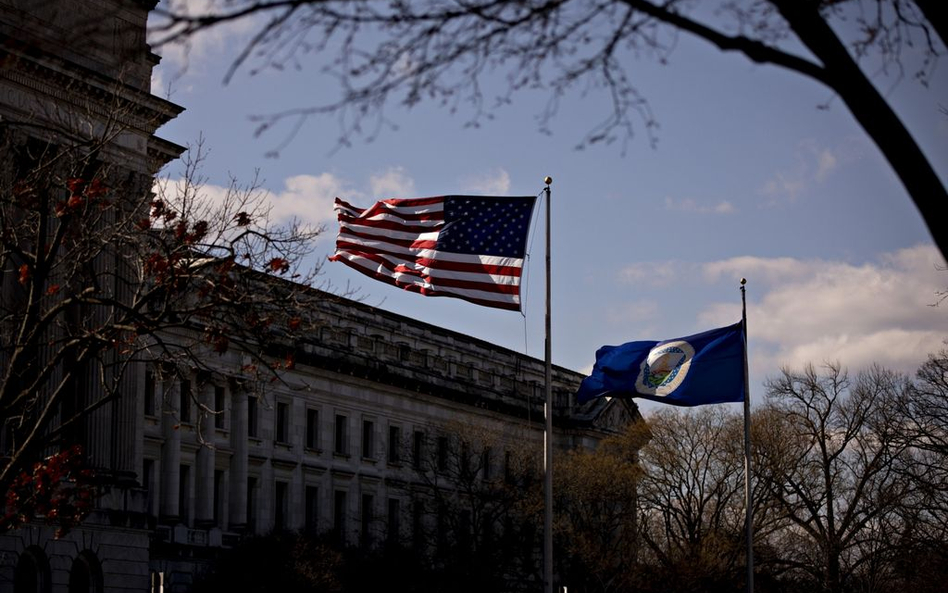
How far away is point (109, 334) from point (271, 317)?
233cm

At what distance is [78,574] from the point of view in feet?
159

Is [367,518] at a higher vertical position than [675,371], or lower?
lower

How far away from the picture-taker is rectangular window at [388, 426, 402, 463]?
9025 centimetres

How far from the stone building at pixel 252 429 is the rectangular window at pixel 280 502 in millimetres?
76

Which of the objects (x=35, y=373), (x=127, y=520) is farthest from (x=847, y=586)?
(x=35, y=373)

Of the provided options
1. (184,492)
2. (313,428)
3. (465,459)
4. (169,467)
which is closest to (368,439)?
(313,428)

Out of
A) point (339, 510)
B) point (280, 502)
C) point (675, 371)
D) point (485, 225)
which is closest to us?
point (485, 225)

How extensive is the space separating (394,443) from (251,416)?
13.0 meters

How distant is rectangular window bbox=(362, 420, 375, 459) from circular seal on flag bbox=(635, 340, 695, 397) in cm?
4621

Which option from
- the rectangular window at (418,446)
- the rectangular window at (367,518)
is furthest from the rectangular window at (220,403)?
the rectangular window at (418,446)

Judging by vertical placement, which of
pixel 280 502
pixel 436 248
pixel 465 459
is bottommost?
pixel 280 502

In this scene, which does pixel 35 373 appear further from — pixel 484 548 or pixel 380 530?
pixel 380 530

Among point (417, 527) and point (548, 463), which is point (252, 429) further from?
point (548, 463)

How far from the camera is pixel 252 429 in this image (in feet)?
262
